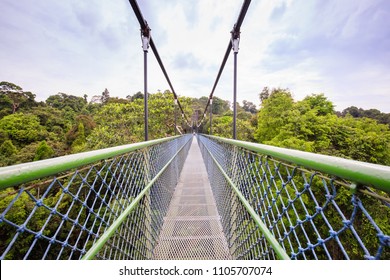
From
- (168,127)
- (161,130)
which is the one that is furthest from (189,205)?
(168,127)

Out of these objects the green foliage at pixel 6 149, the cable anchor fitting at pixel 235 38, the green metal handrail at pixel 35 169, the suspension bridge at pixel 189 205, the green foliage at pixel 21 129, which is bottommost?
the green foliage at pixel 6 149

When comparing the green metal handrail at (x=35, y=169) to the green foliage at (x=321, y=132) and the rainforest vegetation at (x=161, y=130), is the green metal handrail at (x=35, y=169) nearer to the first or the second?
the rainforest vegetation at (x=161, y=130)

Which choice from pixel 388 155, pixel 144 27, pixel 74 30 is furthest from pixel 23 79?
pixel 388 155

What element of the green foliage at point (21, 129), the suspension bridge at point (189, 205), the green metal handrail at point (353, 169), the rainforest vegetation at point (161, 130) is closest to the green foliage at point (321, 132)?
the rainforest vegetation at point (161, 130)

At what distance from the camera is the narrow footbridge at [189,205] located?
49cm

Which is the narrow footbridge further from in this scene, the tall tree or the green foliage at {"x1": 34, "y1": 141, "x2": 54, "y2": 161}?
the tall tree

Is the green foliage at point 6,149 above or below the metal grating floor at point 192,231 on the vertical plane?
below

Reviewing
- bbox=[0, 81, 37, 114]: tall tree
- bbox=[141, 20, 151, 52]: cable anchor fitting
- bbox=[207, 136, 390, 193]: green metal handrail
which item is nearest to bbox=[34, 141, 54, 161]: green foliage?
bbox=[0, 81, 37, 114]: tall tree

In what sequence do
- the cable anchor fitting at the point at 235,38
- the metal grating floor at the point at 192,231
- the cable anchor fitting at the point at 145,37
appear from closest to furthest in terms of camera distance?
1. the metal grating floor at the point at 192,231
2. the cable anchor fitting at the point at 145,37
3. the cable anchor fitting at the point at 235,38

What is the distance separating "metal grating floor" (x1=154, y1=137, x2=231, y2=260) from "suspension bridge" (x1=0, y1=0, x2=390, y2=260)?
1 cm

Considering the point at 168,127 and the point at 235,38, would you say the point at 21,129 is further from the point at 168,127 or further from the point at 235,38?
the point at 235,38

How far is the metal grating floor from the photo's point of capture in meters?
1.75

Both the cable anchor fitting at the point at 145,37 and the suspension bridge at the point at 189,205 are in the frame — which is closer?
the suspension bridge at the point at 189,205

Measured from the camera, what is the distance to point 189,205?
2656mm
